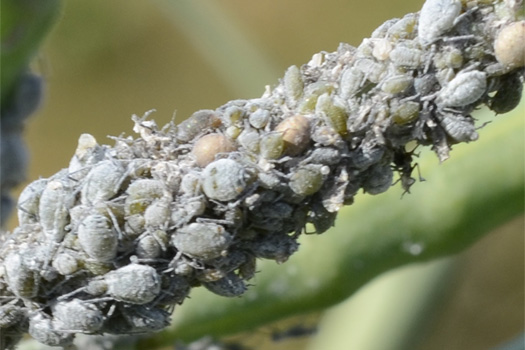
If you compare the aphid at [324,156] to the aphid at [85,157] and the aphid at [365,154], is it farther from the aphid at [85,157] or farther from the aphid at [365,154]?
the aphid at [85,157]

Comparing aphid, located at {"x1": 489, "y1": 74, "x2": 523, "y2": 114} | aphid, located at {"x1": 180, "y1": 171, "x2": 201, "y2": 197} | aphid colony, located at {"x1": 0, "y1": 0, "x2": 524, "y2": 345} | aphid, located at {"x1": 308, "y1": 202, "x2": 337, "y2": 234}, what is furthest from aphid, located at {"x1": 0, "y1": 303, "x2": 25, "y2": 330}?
aphid, located at {"x1": 489, "y1": 74, "x2": 523, "y2": 114}

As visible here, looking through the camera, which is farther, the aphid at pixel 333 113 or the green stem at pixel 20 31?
the green stem at pixel 20 31

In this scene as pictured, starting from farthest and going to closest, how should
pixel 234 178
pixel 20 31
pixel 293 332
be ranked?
pixel 293 332
pixel 20 31
pixel 234 178

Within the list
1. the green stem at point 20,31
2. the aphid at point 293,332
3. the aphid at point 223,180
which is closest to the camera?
the aphid at point 223,180

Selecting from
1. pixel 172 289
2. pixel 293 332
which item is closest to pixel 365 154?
Result: pixel 172 289

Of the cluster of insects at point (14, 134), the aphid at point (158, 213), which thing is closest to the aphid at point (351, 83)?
the aphid at point (158, 213)

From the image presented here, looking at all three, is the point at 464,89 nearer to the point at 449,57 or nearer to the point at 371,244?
the point at 449,57

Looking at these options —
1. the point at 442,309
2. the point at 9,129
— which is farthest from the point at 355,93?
the point at 442,309

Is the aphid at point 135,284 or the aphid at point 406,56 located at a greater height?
the aphid at point 406,56
